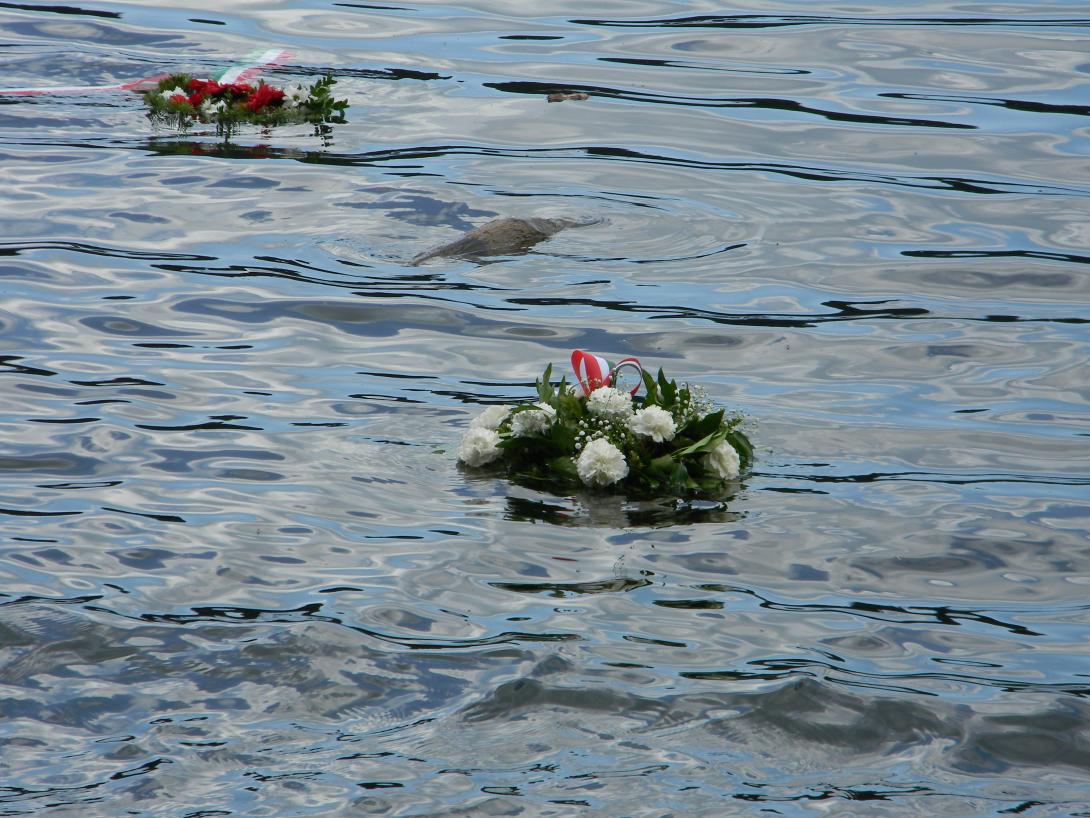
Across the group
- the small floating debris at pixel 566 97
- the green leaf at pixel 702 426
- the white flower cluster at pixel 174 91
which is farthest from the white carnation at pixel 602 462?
the small floating debris at pixel 566 97

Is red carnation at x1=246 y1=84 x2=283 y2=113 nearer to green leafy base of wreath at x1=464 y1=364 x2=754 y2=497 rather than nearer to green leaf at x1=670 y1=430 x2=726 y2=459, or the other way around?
green leafy base of wreath at x1=464 y1=364 x2=754 y2=497

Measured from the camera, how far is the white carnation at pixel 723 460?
841 centimetres

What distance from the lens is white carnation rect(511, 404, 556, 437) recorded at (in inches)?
335

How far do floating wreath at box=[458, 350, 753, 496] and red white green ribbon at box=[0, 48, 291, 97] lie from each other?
1243 cm

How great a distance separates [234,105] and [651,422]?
37.2 ft

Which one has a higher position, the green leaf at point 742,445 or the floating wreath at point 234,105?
the floating wreath at point 234,105

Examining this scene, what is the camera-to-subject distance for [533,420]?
8.52m

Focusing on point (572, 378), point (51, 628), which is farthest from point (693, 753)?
point (572, 378)

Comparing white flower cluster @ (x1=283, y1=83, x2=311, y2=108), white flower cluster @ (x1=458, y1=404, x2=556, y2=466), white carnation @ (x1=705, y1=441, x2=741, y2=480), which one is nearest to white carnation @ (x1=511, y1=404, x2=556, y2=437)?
white flower cluster @ (x1=458, y1=404, x2=556, y2=466)

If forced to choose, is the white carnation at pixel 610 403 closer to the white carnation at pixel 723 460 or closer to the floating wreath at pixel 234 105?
the white carnation at pixel 723 460

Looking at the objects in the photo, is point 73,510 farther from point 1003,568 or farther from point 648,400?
point 1003,568

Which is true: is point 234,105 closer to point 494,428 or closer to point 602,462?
point 494,428

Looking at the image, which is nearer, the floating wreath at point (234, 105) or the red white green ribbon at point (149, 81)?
the floating wreath at point (234, 105)

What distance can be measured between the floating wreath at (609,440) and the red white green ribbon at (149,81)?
12427mm
